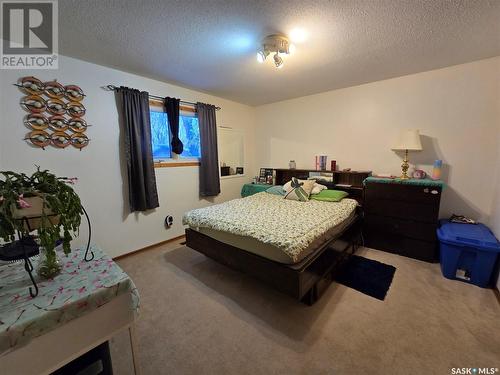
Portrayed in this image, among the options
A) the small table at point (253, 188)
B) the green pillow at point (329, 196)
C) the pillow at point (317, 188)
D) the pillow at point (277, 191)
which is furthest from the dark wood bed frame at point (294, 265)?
the small table at point (253, 188)

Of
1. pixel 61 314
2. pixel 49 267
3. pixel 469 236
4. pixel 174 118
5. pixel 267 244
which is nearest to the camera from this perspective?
pixel 61 314

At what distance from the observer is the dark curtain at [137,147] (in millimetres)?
2752

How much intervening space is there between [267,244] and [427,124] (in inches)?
111

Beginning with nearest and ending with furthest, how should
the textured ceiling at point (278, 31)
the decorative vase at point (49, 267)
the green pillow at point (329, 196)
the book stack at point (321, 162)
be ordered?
the decorative vase at point (49, 267), the textured ceiling at point (278, 31), the green pillow at point (329, 196), the book stack at point (321, 162)

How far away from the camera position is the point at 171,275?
8.02 feet

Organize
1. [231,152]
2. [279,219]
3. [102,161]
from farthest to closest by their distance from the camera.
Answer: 1. [231,152]
2. [102,161]
3. [279,219]

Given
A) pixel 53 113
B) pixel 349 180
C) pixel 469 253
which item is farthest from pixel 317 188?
pixel 53 113

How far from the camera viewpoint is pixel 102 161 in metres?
2.67

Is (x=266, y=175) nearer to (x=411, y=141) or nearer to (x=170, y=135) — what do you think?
(x=170, y=135)

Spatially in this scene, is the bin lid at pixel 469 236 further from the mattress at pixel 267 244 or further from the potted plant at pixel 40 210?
the potted plant at pixel 40 210

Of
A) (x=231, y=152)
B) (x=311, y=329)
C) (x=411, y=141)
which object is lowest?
(x=311, y=329)

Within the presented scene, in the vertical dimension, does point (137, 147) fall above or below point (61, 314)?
above

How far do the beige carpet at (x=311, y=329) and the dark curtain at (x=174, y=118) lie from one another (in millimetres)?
1956

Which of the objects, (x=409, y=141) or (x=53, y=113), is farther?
(x=409, y=141)
